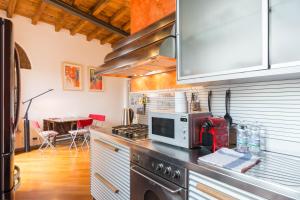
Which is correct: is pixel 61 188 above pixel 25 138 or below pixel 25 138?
below

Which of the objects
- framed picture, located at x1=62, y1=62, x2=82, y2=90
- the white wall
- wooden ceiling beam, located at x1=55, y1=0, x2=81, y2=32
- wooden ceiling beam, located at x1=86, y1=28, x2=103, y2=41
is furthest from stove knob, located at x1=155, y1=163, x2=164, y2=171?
wooden ceiling beam, located at x1=86, y1=28, x2=103, y2=41

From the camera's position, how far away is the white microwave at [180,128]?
1367 millimetres

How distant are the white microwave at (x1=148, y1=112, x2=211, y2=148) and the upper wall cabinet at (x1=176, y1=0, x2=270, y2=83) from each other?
29 centimetres

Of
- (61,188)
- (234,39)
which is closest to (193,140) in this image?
(234,39)

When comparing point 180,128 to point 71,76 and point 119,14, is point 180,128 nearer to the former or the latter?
point 119,14

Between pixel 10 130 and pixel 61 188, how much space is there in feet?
5.64

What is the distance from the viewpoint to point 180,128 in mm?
1408

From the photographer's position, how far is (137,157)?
1.52 metres

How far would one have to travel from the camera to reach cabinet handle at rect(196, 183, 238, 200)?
92 cm

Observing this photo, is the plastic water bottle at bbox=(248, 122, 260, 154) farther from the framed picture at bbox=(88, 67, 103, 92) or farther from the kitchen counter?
the framed picture at bbox=(88, 67, 103, 92)

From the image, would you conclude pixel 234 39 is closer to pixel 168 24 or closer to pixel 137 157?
pixel 168 24

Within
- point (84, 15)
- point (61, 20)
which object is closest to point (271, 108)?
point (84, 15)

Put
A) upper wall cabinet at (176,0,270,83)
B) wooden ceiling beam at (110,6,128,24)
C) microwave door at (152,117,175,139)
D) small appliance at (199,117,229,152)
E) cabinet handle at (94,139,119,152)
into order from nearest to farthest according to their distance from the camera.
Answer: upper wall cabinet at (176,0,270,83), small appliance at (199,117,229,152), microwave door at (152,117,175,139), cabinet handle at (94,139,119,152), wooden ceiling beam at (110,6,128,24)

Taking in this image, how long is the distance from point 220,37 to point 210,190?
0.95 meters
